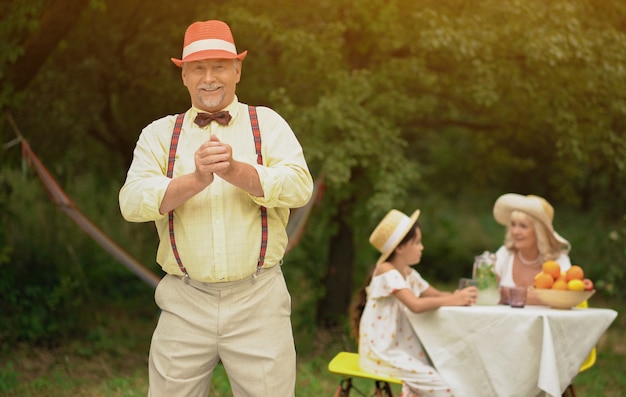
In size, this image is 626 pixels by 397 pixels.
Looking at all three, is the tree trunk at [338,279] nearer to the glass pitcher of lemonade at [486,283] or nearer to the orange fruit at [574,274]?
the glass pitcher of lemonade at [486,283]

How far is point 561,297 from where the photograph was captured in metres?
3.75

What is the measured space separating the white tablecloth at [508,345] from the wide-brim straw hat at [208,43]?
1.71 metres

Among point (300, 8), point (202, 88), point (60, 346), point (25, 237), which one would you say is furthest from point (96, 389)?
point (202, 88)

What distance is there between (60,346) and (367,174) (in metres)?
2.37

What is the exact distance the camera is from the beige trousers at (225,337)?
2479 mm

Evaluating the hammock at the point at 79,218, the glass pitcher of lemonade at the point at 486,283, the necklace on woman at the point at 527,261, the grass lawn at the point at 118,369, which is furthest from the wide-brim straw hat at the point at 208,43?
the grass lawn at the point at 118,369

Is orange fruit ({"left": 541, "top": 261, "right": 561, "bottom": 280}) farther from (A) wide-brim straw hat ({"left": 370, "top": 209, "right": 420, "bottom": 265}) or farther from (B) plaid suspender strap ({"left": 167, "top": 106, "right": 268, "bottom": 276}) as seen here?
(B) plaid suspender strap ({"left": 167, "top": 106, "right": 268, "bottom": 276})

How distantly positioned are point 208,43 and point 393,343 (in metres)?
1.90

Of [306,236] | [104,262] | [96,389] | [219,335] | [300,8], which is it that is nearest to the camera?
[219,335]

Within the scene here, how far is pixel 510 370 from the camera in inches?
146

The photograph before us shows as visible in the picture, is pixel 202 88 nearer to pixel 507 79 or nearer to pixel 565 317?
pixel 565 317

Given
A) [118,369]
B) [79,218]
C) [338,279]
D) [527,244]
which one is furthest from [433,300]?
[338,279]

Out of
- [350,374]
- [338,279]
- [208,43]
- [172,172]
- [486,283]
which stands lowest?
[350,374]

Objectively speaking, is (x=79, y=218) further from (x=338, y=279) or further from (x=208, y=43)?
(x=208, y=43)
